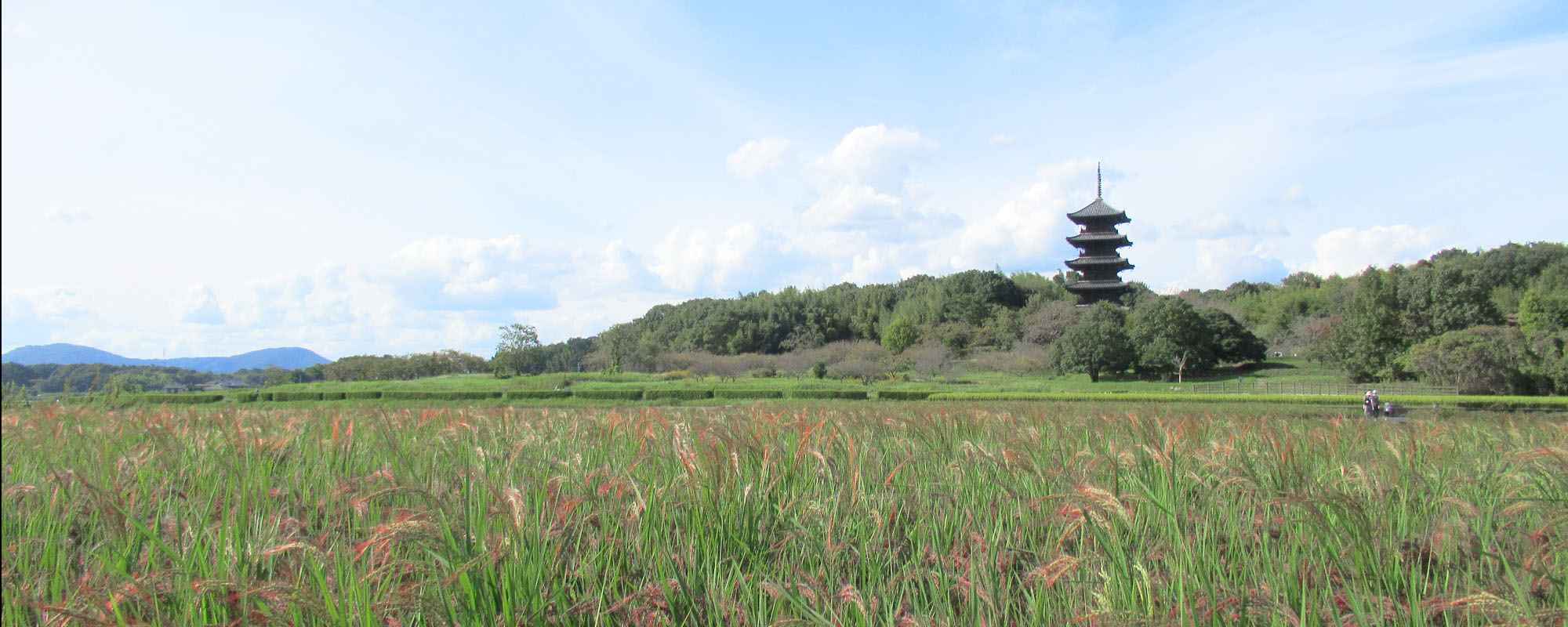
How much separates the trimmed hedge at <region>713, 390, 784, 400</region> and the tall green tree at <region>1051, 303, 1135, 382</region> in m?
17.3

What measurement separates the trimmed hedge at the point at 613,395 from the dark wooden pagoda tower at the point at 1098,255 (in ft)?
117

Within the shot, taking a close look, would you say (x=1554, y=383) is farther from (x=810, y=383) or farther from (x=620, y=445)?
(x=620, y=445)

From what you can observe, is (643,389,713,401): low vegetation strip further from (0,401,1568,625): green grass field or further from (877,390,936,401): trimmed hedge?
(0,401,1568,625): green grass field

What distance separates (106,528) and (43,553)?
245mm

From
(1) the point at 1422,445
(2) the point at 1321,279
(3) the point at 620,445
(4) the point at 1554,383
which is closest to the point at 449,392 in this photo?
(3) the point at 620,445

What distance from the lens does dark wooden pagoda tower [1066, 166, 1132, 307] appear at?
53469 mm

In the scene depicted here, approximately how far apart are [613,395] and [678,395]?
5.80ft

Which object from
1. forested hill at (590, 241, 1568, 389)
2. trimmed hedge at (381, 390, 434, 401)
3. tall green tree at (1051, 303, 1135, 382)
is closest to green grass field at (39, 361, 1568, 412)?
trimmed hedge at (381, 390, 434, 401)

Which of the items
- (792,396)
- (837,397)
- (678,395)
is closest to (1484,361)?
(837,397)

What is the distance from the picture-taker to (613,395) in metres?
25.1

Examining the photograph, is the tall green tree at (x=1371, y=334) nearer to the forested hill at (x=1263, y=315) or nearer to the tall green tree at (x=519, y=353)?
the forested hill at (x=1263, y=315)

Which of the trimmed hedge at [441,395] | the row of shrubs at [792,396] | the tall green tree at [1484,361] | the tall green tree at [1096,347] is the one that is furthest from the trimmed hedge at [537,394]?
the tall green tree at [1484,361]

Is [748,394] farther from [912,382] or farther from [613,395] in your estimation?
[912,382]

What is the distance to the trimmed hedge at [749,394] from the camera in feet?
81.8
